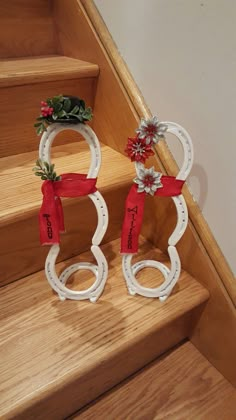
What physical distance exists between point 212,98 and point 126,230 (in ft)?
1.11

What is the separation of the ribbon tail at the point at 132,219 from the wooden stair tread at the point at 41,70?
393 mm

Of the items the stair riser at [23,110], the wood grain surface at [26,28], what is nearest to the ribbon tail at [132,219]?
the stair riser at [23,110]

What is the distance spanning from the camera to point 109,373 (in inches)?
31.2

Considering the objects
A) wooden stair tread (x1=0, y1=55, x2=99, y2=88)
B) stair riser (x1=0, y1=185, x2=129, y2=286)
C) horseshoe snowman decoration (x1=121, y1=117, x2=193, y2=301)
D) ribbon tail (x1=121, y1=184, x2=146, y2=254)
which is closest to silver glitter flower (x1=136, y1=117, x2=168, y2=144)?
horseshoe snowman decoration (x1=121, y1=117, x2=193, y2=301)

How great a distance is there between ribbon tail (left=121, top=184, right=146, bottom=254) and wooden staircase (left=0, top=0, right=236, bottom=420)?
0.13 m

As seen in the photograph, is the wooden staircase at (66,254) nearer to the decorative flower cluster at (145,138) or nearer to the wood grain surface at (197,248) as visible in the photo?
the wood grain surface at (197,248)

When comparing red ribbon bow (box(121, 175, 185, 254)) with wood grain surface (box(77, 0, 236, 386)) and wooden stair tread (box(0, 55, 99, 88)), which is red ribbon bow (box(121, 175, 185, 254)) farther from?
wooden stair tread (box(0, 55, 99, 88))

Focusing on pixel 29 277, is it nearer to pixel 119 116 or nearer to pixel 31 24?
pixel 119 116

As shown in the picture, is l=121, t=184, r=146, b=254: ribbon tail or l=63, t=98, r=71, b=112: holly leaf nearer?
l=63, t=98, r=71, b=112: holly leaf

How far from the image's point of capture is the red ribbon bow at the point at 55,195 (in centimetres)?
63

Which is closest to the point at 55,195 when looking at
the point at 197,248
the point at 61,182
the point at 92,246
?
the point at 61,182

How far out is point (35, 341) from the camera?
0.68 m

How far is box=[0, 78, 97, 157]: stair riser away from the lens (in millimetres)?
830

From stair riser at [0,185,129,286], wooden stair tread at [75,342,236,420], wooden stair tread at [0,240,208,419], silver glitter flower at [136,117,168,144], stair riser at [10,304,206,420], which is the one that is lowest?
wooden stair tread at [75,342,236,420]
